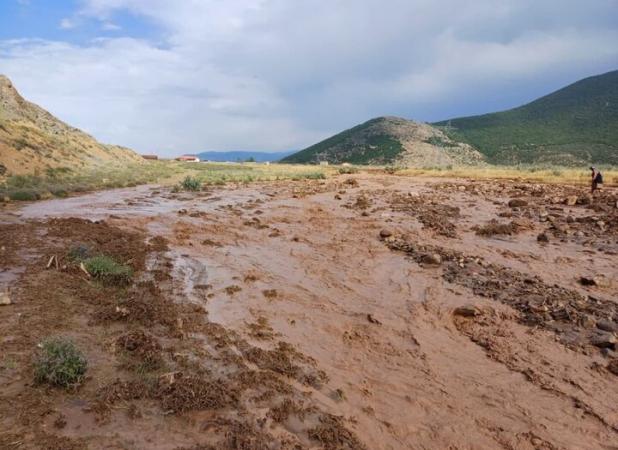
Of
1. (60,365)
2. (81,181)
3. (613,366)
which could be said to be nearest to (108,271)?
(60,365)

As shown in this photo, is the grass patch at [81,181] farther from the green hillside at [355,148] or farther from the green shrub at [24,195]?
the green hillside at [355,148]

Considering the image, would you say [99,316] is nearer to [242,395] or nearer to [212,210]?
[242,395]

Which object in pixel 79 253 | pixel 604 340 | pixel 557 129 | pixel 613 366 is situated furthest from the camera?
pixel 557 129

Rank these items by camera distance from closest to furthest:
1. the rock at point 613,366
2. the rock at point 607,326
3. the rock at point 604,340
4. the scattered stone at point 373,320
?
the rock at point 613,366 → the rock at point 604,340 → the rock at point 607,326 → the scattered stone at point 373,320

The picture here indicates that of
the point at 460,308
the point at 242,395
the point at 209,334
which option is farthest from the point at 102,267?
the point at 460,308

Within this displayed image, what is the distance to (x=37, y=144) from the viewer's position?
32125mm

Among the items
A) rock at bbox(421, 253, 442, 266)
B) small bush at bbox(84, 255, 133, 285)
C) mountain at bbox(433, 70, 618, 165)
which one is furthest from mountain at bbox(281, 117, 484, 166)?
small bush at bbox(84, 255, 133, 285)

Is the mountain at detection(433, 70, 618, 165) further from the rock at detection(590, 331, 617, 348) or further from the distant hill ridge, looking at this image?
the rock at detection(590, 331, 617, 348)

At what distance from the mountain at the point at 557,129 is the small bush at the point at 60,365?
60.7 meters

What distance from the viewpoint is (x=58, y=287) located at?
7562 mm

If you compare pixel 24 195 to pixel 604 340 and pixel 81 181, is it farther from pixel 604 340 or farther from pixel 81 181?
pixel 604 340

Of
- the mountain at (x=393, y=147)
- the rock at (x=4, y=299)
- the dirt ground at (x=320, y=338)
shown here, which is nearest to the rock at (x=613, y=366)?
the dirt ground at (x=320, y=338)

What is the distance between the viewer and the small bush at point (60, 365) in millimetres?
4695

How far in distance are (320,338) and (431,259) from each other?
4.36m
